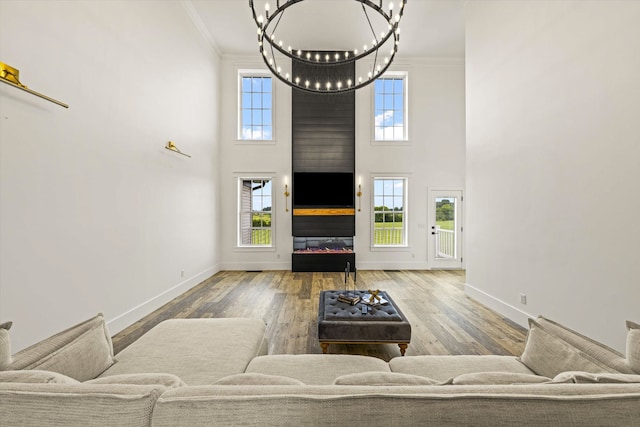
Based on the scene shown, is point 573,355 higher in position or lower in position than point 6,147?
lower

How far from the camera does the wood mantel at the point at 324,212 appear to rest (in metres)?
6.89

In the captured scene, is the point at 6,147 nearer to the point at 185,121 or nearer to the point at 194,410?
the point at 194,410

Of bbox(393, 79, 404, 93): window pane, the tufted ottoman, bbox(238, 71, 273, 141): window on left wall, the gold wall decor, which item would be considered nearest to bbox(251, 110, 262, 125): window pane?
bbox(238, 71, 273, 141): window on left wall

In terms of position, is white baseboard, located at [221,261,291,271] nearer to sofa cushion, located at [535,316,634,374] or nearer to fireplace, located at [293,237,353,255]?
fireplace, located at [293,237,353,255]

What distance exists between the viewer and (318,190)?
6879 millimetres

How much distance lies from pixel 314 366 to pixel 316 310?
2.44m

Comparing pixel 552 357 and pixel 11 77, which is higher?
pixel 11 77

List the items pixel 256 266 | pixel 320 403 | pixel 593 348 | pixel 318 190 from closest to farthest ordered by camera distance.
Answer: pixel 320 403 < pixel 593 348 < pixel 318 190 < pixel 256 266

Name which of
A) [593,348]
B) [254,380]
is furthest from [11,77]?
[593,348]

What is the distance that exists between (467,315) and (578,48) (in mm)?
3250

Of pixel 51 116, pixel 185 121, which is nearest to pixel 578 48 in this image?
pixel 51 116

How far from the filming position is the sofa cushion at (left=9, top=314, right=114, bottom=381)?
1.20m

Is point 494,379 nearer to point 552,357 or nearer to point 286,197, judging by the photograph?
point 552,357

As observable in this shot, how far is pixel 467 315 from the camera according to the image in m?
3.92
